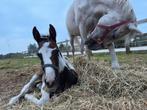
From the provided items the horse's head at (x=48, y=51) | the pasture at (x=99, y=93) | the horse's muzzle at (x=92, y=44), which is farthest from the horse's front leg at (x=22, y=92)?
the horse's muzzle at (x=92, y=44)

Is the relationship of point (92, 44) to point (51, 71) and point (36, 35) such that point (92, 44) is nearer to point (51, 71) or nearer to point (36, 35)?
point (36, 35)

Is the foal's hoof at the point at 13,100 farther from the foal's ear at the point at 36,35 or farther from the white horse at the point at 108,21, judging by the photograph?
the white horse at the point at 108,21

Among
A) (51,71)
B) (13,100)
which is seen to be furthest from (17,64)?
(51,71)

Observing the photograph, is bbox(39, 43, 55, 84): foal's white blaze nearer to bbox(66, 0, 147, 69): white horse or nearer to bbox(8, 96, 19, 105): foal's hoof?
bbox(8, 96, 19, 105): foal's hoof

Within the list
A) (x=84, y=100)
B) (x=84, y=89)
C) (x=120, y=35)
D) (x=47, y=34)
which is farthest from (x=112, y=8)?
(x=84, y=100)

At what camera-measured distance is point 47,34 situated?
5309 mm

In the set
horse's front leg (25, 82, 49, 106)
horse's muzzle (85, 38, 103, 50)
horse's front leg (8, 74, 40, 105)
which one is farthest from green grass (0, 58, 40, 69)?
horse's front leg (25, 82, 49, 106)

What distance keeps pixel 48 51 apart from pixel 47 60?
14 centimetres

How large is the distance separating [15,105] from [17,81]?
2.01 meters

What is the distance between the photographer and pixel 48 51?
488cm

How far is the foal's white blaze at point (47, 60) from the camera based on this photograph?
15.2ft

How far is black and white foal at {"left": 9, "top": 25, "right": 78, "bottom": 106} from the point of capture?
476cm

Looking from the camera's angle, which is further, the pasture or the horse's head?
the horse's head

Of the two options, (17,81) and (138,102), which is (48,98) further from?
(17,81)
